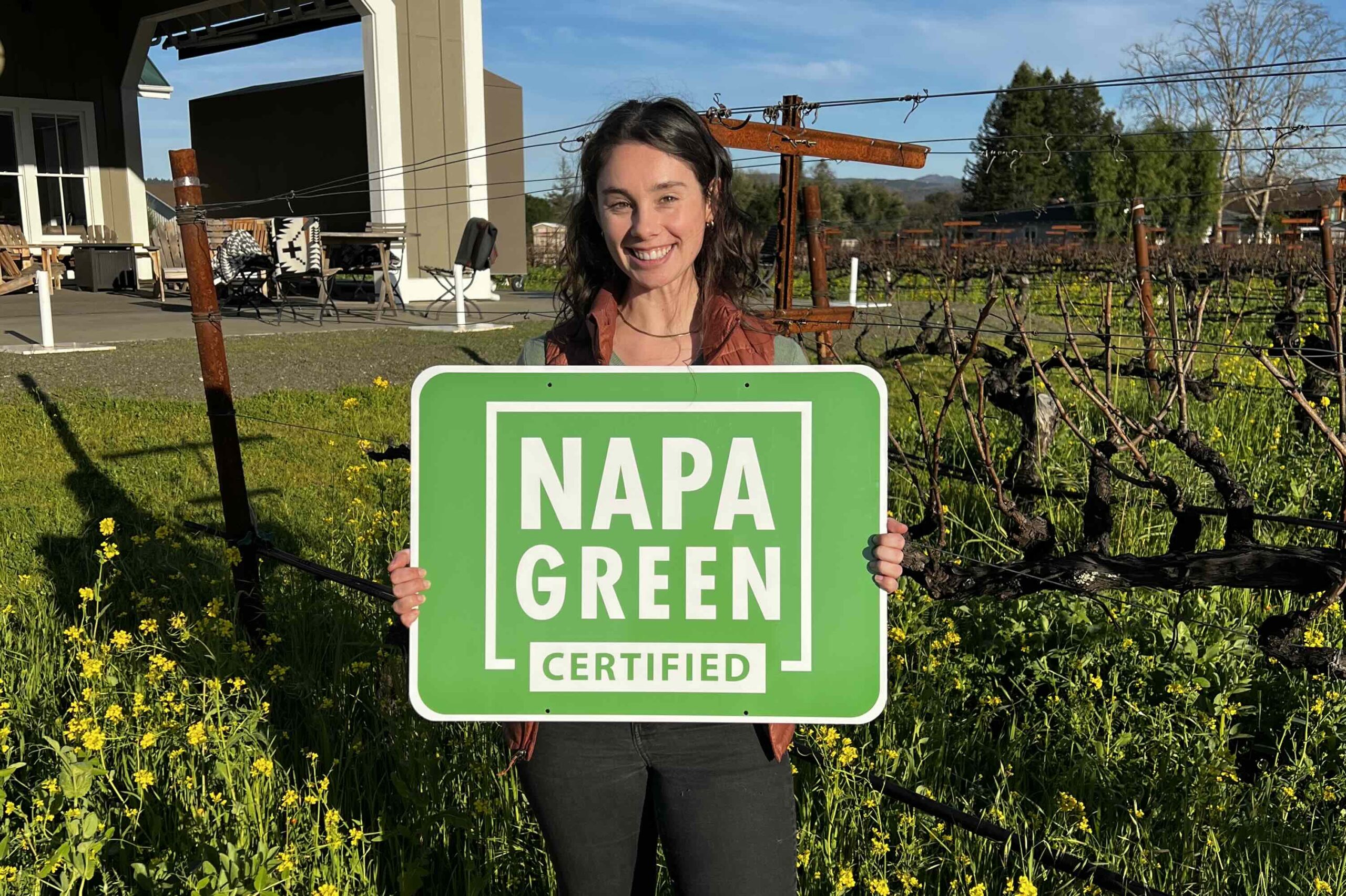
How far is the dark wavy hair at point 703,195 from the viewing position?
1734 mm

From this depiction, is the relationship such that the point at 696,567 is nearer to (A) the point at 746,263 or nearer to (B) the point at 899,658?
(A) the point at 746,263

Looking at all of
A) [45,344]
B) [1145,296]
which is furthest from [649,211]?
[45,344]

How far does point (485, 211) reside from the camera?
15.1m

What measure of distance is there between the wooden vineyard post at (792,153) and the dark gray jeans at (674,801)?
95.1 inches

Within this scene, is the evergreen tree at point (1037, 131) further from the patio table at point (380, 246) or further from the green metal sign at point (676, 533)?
the green metal sign at point (676, 533)

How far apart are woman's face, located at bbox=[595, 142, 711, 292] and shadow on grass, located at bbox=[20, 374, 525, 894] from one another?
1.28 meters

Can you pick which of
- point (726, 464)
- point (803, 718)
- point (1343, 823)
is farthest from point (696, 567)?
point (1343, 823)

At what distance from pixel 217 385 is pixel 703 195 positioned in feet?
7.41

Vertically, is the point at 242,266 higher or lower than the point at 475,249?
lower

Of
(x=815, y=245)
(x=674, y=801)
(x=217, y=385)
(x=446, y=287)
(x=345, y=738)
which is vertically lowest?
(x=345, y=738)

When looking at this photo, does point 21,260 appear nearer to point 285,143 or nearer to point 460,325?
point 285,143

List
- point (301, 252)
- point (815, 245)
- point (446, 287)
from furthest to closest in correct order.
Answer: point (446, 287), point (301, 252), point (815, 245)

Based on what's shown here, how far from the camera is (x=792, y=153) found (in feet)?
13.9

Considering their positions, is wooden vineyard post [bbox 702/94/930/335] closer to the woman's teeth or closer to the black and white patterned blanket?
the woman's teeth
